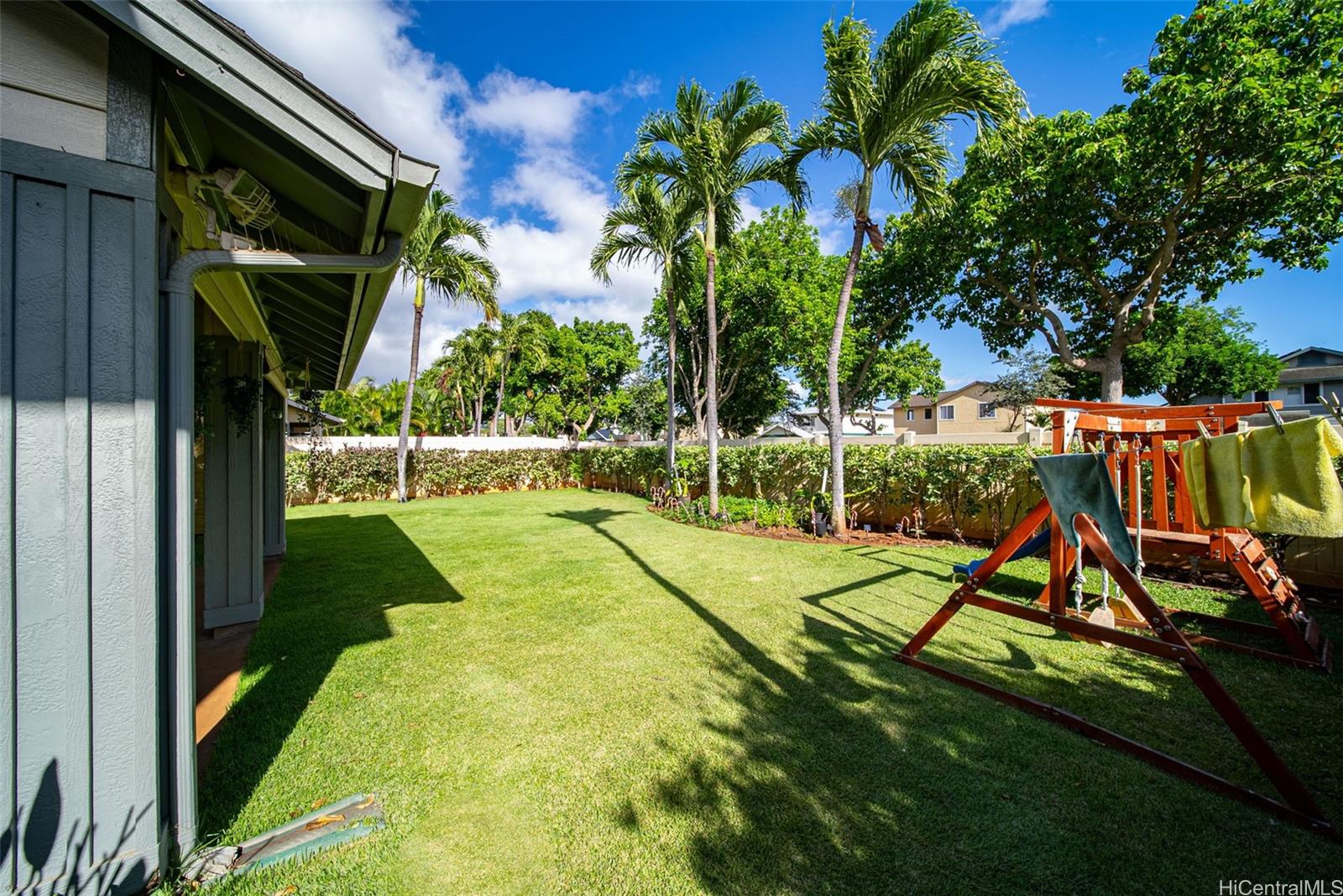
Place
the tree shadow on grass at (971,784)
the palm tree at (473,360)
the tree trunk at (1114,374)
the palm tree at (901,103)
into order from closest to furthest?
the tree shadow on grass at (971,784), the palm tree at (901,103), the tree trunk at (1114,374), the palm tree at (473,360)

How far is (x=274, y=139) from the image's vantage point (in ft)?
7.26

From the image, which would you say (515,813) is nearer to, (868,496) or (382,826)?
(382,826)

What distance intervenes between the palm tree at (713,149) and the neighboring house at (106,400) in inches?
347

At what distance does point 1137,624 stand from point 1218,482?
5.52 feet

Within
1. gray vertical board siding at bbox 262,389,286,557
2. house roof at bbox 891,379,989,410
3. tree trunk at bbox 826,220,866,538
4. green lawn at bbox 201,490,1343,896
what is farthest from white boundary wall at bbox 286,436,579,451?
house roof at bbox 891,379,989,410

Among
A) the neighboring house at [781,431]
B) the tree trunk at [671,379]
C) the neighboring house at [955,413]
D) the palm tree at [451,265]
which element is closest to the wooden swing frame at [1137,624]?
the tree trunk at [671,379]

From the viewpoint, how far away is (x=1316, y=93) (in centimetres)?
845

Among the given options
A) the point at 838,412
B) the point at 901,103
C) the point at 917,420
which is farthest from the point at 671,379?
the point at 917,420

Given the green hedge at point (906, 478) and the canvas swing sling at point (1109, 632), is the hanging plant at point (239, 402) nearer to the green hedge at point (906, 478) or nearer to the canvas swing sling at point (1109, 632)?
the canvas swing sling at point (1109, 632)

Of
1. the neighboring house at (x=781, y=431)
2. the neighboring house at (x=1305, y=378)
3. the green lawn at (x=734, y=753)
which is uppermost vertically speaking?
the neighboring house at (x=1305, y=378)

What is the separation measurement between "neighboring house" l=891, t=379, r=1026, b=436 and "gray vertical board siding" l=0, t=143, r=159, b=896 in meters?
41.5

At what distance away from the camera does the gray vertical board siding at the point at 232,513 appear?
180 inches

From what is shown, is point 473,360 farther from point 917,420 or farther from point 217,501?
point 917,420

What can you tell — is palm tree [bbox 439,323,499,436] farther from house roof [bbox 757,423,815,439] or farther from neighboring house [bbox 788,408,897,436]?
neighboring house [bbox 788,408,897,436]
